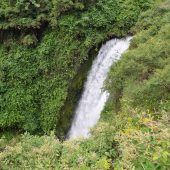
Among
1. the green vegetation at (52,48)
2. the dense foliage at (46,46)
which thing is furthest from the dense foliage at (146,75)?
the dense foliage at (46,46)

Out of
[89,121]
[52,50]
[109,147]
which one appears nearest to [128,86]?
[109,147]

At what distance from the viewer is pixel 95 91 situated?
11.5 metres

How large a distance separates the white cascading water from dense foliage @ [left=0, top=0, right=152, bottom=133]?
56 centimetres

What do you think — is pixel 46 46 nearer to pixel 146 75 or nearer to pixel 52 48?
pixel 52 48

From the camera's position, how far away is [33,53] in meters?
12.6

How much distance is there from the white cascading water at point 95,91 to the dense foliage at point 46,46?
1.84 ft

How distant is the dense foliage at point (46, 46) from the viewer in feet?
39.7

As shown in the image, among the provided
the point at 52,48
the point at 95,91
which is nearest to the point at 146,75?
the point at 95,91

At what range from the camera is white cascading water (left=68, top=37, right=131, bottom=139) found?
11250 mm

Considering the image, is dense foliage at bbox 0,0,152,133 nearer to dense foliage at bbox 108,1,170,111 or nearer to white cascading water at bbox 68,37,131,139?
white cascading water at bbox 68,37,131,139

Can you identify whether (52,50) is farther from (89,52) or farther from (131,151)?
(131,151)

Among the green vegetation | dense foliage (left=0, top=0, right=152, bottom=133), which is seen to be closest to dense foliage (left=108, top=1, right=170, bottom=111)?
the green vegetation

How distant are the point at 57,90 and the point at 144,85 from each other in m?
5.37

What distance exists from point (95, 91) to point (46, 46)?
2525mm
